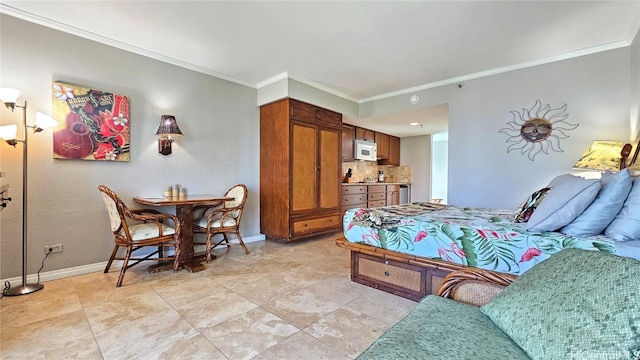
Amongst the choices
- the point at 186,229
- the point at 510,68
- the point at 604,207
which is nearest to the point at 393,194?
the point at 510,68

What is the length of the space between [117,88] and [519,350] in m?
3.97

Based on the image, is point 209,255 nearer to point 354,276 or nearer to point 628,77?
point 354,276

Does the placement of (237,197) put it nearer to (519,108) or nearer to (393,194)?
(519,108)

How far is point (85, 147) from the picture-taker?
284 centimetres

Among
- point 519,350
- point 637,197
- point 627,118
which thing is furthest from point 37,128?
point 627,118

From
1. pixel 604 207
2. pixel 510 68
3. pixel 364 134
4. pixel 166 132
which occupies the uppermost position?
pixel 510 68

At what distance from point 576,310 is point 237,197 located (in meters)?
3.53

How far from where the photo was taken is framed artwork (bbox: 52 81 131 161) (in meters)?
2.71

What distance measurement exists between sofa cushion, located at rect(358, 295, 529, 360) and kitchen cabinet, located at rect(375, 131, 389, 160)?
235 inches

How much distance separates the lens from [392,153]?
23.9 feet

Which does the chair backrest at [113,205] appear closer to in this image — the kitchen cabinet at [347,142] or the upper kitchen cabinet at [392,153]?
the kitchen cabinet at [347,142]

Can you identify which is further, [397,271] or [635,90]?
[635,90]

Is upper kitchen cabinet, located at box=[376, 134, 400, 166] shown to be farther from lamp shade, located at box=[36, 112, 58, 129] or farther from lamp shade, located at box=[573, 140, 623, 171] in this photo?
lamp shade, located at box=[36, 112, 58, 129]

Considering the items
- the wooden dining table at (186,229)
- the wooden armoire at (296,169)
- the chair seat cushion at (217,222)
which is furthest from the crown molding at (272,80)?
the chair seat cushion at (217,222)
